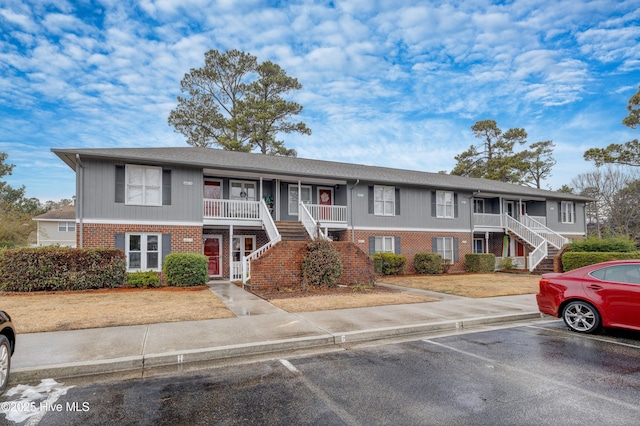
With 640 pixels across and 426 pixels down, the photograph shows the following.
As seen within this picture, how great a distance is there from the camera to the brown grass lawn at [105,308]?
7.41 meters

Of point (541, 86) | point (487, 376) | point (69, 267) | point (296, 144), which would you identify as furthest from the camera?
point (296, 144)

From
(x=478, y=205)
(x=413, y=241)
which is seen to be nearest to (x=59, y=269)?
(x=413, y=241)

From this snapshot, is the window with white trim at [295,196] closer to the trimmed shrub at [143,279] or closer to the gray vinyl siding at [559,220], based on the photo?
the trimmed shrub at [143,279]

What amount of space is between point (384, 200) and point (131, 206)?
13064mm

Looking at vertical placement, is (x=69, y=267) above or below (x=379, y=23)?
below

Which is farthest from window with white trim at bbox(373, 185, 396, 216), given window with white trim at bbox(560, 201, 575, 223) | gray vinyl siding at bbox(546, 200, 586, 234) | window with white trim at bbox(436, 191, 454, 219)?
window with white trim at bbox(560, 201, 575, 223)

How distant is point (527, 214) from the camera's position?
27062 millimetres

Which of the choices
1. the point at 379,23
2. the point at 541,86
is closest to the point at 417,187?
the point at 541,86

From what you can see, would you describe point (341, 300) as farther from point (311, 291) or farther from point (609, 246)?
point (609, 246)

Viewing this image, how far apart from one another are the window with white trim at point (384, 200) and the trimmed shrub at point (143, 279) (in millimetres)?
11838

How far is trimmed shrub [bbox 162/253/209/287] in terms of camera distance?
13.6 m

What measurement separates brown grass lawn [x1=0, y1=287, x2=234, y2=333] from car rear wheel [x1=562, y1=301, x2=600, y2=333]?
287 inches

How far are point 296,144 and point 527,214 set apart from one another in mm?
19947

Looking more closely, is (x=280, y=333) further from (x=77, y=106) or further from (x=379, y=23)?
(x=77, y=106)
